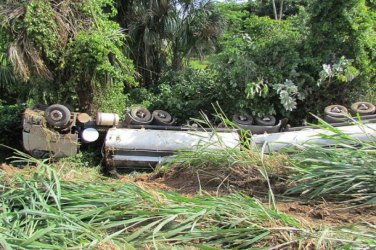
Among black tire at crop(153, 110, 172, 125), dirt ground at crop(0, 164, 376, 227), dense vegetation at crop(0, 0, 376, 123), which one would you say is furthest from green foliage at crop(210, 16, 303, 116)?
dirt ground at crop(0, 164, 376, 227)

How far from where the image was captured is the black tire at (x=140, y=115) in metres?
7.94

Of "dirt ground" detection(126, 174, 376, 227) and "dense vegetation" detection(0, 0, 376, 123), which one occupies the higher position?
"dense vegetation" detection(0, 0, 376, 123)

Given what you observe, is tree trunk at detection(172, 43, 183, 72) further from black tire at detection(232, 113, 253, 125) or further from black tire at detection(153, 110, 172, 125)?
black tire at detection(232, 113, 253, 125)

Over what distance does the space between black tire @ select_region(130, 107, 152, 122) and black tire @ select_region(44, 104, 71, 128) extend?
116 centimetres

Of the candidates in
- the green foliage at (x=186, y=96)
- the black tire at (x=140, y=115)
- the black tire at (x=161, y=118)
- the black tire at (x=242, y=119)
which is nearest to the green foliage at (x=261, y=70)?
the black tire at (x=242, y=119)

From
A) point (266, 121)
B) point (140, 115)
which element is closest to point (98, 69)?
point (140, 115)

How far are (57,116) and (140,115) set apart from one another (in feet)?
4.85

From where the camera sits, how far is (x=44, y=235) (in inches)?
103

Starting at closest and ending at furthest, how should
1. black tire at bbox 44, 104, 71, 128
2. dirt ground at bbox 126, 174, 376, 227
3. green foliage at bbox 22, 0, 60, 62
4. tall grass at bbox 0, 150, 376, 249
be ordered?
tall grass at bbox 0, 150, 376, 249
dirt ground at bbox 126, 174, 376, 227
black tire at bbox 44, 104, 71, 128
green foliage at bbox 22, 0, 60, 62

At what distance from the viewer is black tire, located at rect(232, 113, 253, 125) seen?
808 cm

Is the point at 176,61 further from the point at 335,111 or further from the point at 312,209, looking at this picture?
the point at 312,209

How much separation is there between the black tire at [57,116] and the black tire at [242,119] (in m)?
2.92

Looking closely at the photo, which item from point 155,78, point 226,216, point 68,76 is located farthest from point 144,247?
point 155,78

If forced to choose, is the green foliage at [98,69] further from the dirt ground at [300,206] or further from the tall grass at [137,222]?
the tall grass at [137,222]
